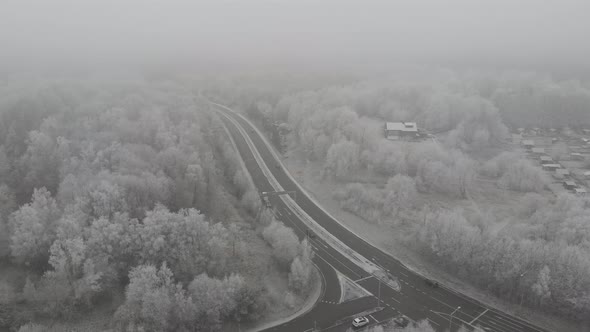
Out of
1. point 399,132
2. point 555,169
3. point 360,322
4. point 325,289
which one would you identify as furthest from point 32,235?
point 555,169

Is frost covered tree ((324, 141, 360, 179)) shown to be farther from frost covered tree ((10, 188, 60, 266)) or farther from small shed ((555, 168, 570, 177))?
frost covered tree ((10, 188, 60, 266))

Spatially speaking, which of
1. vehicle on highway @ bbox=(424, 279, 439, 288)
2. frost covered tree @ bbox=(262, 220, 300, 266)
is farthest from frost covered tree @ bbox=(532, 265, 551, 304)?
frost covered tree @ bbox=(262, 220, 300, 266)

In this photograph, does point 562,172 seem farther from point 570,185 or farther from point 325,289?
point 325,289

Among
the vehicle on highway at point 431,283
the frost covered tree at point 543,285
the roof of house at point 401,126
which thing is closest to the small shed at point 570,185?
the frost covered tree at point 543,285

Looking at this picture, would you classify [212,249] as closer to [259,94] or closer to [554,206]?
[554,206]

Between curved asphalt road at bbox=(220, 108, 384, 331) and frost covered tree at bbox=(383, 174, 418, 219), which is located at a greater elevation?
frost covered tree at bbox=(383, 174, 418, 219)

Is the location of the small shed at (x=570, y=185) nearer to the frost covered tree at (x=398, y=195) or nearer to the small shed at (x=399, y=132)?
the frost covered tree at (x=398, y=195)
